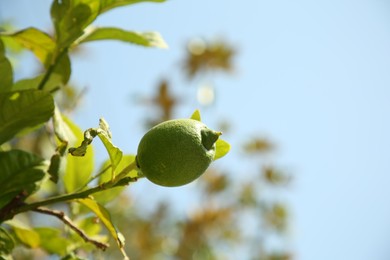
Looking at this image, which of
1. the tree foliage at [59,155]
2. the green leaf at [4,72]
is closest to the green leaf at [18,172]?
the tree foliage at [59,155]

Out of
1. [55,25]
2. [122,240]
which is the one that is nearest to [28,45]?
[55,25]

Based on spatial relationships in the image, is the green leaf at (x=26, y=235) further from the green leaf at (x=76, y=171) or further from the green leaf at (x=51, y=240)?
the green leaf at (x=76, y=171)

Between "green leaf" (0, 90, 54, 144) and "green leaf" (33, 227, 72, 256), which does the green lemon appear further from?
"green leaf" (33, 227, 72, 256)

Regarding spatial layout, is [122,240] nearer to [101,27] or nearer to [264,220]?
A: [101,27]

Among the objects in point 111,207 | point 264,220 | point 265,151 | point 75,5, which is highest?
point 265,151

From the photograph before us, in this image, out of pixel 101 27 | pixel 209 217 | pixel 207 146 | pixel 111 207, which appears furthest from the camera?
pixel 111 207

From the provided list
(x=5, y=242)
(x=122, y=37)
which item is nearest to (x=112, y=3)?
(x=122, y=37)
